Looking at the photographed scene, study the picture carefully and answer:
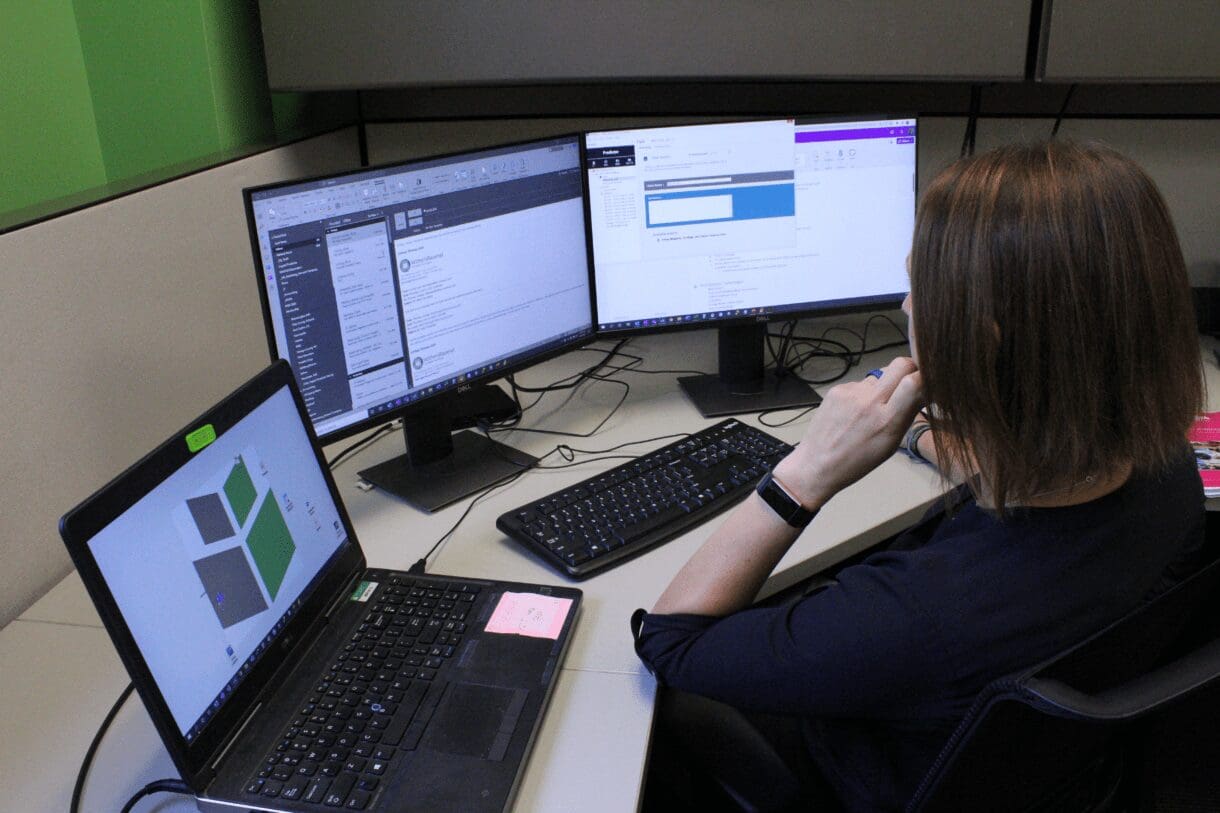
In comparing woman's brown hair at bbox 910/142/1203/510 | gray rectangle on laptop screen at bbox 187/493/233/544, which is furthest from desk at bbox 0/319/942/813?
woman's brown hair at bbox 910/142/1203/510

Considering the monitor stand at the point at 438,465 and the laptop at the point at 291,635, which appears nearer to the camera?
the laptop at the point at 291,635

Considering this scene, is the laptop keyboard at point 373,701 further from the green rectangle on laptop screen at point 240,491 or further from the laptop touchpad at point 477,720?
the green rectangle on laptop screen at point 240,491

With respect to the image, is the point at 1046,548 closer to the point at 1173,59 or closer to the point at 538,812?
the point at 538,812

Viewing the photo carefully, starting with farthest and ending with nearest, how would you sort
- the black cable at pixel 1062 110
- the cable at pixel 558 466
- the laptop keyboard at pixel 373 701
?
the black cable at pixel 1062 110 → the cable at pixel 558 466 → the laptop keyboard at pixel 373 701

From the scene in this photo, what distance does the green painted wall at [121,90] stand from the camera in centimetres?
148

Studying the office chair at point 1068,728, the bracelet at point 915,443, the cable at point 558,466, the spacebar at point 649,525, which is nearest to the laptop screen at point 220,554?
the cable at point 558,466

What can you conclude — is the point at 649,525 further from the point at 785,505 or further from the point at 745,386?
the point at 745,386

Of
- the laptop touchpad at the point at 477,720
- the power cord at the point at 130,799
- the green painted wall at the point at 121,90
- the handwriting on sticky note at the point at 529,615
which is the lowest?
the power cord at the point at 130,799

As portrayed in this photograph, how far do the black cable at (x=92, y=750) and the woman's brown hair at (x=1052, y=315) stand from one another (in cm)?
75

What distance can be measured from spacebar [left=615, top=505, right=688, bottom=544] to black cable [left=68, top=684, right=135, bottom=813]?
528mm

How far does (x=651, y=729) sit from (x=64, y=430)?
0.74m

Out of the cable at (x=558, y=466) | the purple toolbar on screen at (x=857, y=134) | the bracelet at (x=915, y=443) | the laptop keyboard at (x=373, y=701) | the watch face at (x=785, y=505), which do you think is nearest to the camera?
the laptop keyboard at (x=373, y=701)

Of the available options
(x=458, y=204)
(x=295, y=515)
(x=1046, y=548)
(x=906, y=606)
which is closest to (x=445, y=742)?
(x=295, y=515)

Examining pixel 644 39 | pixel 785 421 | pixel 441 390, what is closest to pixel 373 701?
pixel 441 390
